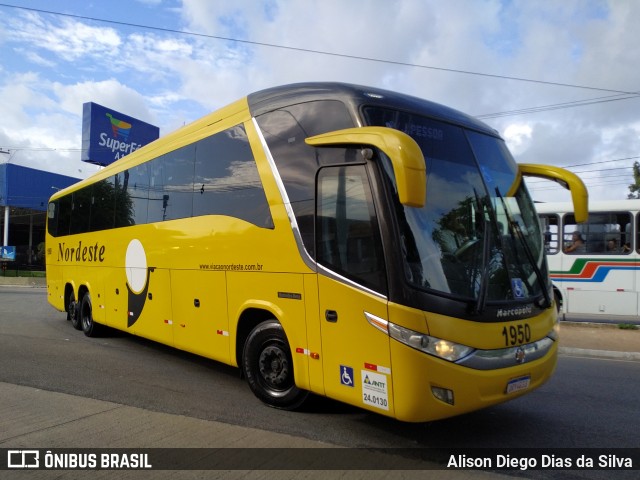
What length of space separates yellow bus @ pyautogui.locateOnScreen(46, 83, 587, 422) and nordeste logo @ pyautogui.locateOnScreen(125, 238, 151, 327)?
152cm

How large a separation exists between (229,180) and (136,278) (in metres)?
3.37

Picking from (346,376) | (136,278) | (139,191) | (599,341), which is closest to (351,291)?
(346,376)

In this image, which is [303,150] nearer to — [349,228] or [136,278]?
[349,228]

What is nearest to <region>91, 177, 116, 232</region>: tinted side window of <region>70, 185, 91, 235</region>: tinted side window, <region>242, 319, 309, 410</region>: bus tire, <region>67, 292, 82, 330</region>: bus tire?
<region>70, 185, 91, 235</region>: tinted side window

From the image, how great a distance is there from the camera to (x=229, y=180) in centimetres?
639

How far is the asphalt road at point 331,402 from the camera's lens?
16.5ft

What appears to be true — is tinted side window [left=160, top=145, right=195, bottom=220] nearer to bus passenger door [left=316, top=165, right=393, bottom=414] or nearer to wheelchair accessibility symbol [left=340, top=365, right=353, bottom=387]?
bus passenger door [left=316, top=165, right=393, bottom=414]

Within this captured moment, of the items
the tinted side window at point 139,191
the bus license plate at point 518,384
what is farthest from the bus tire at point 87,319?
the bus license plate at point 518,384

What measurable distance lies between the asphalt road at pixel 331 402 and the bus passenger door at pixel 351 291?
26.5 inches

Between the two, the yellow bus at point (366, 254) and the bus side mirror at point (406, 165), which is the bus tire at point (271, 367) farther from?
the bus side mirror at point (406, 165)

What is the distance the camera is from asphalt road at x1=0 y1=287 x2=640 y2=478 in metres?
5.03

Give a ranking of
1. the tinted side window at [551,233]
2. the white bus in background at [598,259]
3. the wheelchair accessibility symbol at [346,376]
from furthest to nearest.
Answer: the tinted side window at [551,233], the white bus in background at [598,259], the wheelchair accessibility symbol at [346,376]

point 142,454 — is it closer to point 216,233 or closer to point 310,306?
point 310,306

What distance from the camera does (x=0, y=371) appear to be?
25.0 ft
